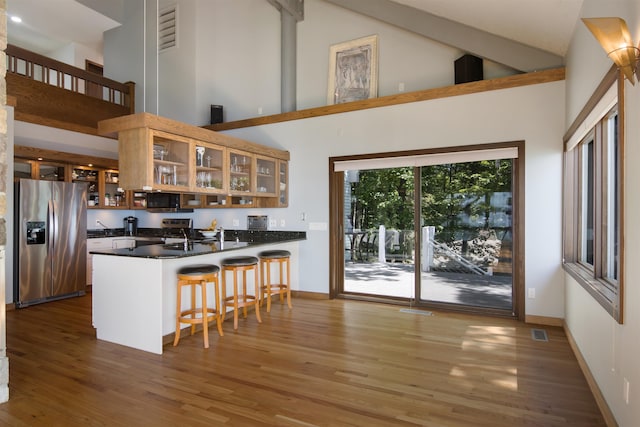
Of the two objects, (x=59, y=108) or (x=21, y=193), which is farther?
(x=59, y=108)

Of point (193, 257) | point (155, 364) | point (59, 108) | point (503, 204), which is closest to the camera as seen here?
point (155, 364)

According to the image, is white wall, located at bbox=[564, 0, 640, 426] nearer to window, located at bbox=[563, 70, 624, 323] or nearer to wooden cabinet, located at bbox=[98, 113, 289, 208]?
window, located at bbox=[563, 70, 624, 323]

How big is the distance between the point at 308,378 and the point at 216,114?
4.90 metres

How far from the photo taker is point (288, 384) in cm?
267

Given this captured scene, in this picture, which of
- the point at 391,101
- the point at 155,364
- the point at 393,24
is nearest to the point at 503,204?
the point at 391,101

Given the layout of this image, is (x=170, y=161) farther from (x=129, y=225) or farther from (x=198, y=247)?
(x=129, y=225)

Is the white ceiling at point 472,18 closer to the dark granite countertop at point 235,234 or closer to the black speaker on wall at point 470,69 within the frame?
the black speaker on wall at point 470,69

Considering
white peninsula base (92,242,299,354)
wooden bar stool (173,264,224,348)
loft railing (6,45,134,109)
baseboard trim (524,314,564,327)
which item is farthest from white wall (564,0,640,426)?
loft railing (6,45,134,109)

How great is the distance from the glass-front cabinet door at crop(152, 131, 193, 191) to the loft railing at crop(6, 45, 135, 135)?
2.91 m

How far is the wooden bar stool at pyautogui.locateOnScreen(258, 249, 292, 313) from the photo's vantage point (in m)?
4.73

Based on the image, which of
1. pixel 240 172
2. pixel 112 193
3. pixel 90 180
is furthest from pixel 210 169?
pixel 112 193

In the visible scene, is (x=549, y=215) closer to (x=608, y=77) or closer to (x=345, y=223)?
(x=608, y=77)

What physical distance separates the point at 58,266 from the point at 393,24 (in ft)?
18.8

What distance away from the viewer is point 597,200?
9.59 feet
